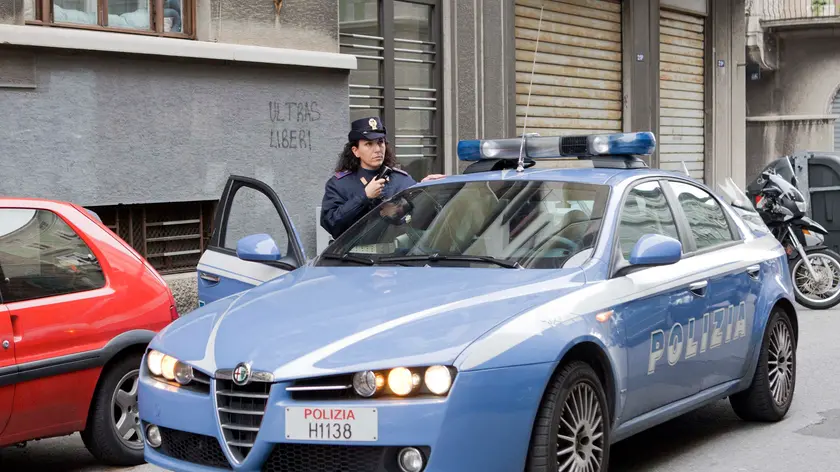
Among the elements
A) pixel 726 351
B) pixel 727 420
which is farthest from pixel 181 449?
pixel 727 420

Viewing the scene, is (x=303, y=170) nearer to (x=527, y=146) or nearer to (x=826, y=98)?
(x=527, y=146)

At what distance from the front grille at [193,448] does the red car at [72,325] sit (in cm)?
109

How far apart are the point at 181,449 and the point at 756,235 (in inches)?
157

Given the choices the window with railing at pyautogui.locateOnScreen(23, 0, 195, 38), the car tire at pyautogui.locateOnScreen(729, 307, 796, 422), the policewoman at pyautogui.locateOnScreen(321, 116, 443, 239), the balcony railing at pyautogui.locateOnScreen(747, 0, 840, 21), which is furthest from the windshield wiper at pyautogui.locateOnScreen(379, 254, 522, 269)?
the balcony railing at pyautogui.locateOnScreen(747, 0, 840, 21)

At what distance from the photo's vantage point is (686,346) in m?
6.25

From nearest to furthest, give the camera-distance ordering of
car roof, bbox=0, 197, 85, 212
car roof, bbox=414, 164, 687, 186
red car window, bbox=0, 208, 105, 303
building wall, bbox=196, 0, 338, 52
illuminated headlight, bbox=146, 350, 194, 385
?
illuminated headlight, bbox=146, 350, 194, 385, red car window, bbox=0, 208, 105, 303, car roof, bbox=0, 197, 85, 212, car roof, bbox=414, 164, 687, 186, building wall, bbox=196, 0, 338, 52

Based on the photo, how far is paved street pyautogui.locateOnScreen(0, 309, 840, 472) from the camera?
255 inches

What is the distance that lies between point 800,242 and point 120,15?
7.31 meters

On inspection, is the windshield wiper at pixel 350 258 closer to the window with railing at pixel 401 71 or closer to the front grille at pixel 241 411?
the front grille at pixel 241 411

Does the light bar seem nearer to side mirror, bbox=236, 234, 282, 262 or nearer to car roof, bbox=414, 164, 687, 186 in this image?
car roof, bbox=414, 164, 687, 186

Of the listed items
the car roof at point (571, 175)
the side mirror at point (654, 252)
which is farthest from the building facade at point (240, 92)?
the side mirror at point (654, 252)

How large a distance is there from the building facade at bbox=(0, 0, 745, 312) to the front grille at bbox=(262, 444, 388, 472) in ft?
13.0

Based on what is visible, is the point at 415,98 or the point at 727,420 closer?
the point at 727,420

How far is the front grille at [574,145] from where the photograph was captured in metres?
7.01
